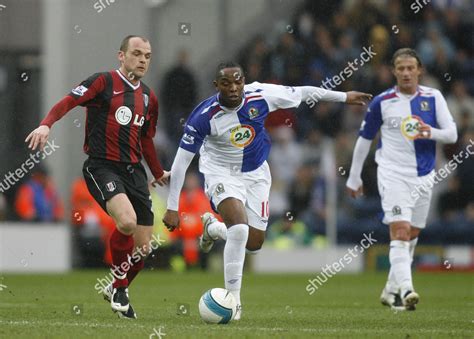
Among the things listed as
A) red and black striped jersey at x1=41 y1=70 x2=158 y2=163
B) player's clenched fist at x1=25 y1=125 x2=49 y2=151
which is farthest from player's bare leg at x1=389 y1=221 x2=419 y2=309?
player's clenched fist at x1=25 y1=125 x2=49 y2=151

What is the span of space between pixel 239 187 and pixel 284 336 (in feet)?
6.88

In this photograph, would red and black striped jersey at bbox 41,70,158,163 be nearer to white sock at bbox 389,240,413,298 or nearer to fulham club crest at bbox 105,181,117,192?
A: fulham club crest at bbox 105,181,117,192

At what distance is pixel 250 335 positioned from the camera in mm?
7832

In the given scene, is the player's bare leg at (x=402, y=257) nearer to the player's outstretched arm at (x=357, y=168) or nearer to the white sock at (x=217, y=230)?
the player's outstretched arm at (x=357, y=168)

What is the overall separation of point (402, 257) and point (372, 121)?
1425 millimetres

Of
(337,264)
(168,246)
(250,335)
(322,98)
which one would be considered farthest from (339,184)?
(250,335)

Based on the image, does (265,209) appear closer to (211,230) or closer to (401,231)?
(211,230)

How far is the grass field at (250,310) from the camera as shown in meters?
8.12

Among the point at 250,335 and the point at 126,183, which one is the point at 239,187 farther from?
the point at 250,335

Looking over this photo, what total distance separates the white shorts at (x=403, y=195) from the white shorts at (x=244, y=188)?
63.5 inches

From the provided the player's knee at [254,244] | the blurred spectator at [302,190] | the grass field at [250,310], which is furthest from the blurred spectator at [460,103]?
the player's knee at [254,244]

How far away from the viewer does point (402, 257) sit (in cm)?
1080

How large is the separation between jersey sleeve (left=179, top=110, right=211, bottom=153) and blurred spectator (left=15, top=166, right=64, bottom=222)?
9662 mm

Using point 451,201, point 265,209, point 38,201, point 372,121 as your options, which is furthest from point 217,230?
point 451,201
